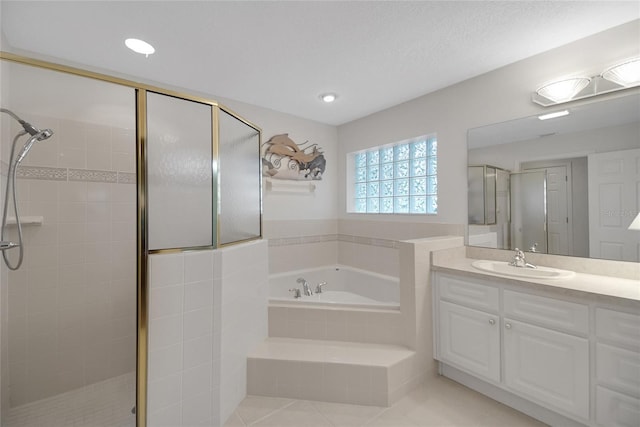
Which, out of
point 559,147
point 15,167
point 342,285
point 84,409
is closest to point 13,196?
point 15,167

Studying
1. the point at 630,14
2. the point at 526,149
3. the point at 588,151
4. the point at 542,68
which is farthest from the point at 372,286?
the point at 630,14

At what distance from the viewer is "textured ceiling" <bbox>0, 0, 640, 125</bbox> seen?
1.56 m

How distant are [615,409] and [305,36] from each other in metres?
2.63

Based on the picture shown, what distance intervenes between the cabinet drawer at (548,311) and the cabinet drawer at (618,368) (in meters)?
0.12

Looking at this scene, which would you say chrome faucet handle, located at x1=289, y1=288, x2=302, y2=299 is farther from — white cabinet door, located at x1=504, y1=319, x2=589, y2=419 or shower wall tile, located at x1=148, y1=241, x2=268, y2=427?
white cabinet door, located at x1=504, y1=319, x2=589, y2=419

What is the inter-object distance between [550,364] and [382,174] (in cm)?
237

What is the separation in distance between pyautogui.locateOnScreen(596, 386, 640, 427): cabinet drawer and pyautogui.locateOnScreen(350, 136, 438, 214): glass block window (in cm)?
169

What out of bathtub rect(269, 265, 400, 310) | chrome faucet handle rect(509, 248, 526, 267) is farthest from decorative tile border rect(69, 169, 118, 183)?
chrome faucet handle rect(509, 248, 526, 267)

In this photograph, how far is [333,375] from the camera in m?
1.85

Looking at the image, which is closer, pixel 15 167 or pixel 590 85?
pixel 15 167

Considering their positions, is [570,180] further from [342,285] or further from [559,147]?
[342,285]

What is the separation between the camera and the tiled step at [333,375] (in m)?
1.82

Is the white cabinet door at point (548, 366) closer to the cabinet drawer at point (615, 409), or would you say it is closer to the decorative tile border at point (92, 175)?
the cabinet drawer at point (615, 409)

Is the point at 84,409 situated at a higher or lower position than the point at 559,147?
lower
